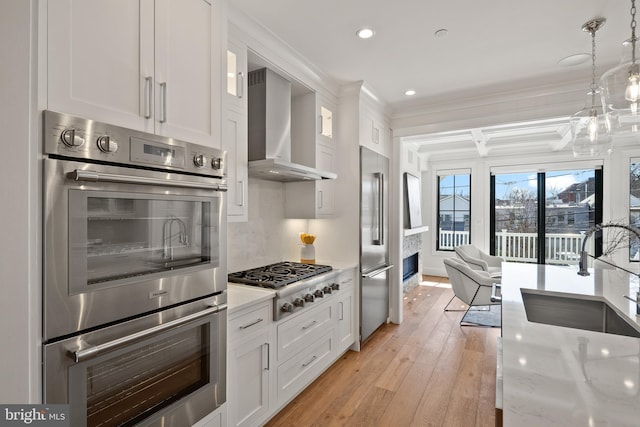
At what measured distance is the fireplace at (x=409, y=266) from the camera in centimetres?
544

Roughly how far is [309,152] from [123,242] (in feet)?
6.36

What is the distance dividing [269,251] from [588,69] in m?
3.30

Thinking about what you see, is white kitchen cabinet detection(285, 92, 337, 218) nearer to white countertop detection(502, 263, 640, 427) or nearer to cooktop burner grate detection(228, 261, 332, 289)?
cooktop burner grate detection(228, 261, 332, 289)

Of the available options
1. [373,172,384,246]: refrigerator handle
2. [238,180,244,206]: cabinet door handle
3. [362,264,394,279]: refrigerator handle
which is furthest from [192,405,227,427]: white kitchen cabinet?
[373,172,384,246]: refrigerator handle

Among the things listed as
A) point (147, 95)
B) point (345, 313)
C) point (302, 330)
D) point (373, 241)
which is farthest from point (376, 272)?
point (147, 95)

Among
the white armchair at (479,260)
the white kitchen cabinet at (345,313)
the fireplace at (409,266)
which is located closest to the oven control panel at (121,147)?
the white kitchen cabinet at (345,313)

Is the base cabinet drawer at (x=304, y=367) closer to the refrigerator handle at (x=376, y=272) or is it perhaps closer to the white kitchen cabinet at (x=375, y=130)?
the refrigerator handle at (x=376, y=272)

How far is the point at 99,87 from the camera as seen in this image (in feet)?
3.81

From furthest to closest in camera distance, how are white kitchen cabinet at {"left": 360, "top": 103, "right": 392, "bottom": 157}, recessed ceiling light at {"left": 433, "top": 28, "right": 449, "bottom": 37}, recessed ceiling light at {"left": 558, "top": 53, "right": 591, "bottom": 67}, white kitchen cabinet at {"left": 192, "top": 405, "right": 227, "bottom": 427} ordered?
1. white kitchen cabinet at {"left": 360, "top": 103, "right": 392, "bottom": 157}
2. recessed ceiling light at {"left": 558, "top": 53, "right": 591, "bottom": 67}
3. recessed ceiling light at {"left": 433, "top": 28, "right": 449, "bottom": 37}
4. white kitchen cabinet at {"left": 192, "top": 405, "right": 227, "bottom": 427}

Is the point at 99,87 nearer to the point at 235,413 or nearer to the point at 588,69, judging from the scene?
the point at 235,413

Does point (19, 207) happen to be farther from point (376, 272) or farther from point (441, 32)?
point (376, 272)

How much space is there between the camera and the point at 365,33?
2.27 meters

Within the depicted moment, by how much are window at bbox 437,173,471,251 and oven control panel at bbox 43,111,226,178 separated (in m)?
6.00

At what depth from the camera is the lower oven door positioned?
3.51ft
